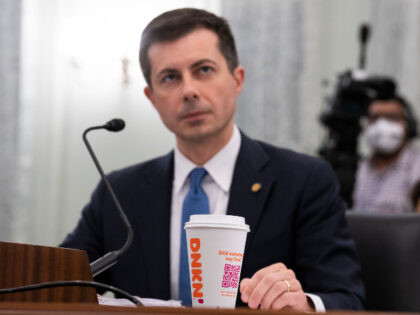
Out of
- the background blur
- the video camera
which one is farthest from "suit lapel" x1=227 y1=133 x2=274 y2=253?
the video camera

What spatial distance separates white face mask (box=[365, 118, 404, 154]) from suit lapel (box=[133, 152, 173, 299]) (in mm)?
2627

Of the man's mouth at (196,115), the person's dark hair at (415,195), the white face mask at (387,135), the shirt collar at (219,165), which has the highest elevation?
the man's mouth at (196,115)

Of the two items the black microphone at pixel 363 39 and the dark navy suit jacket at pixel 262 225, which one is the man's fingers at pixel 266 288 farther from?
the black microphone at pixel 363 39

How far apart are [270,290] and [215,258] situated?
12 cm

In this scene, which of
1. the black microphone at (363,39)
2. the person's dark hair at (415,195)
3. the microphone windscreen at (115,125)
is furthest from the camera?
the black microphone at (363,39)

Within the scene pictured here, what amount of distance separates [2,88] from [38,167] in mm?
520

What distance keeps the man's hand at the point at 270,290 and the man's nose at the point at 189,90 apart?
0.64 m

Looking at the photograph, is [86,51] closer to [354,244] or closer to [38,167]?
[38,167]

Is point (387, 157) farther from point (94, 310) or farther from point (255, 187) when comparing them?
point (94, 310)

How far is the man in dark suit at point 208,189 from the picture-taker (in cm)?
145

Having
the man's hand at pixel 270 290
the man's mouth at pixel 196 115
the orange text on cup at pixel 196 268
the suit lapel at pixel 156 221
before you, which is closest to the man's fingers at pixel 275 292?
the man's hand at pixel 270 290

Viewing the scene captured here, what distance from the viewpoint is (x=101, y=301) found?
943mm

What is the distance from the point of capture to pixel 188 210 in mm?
1465

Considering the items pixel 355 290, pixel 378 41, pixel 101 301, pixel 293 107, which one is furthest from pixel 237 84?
pixel 378 41
